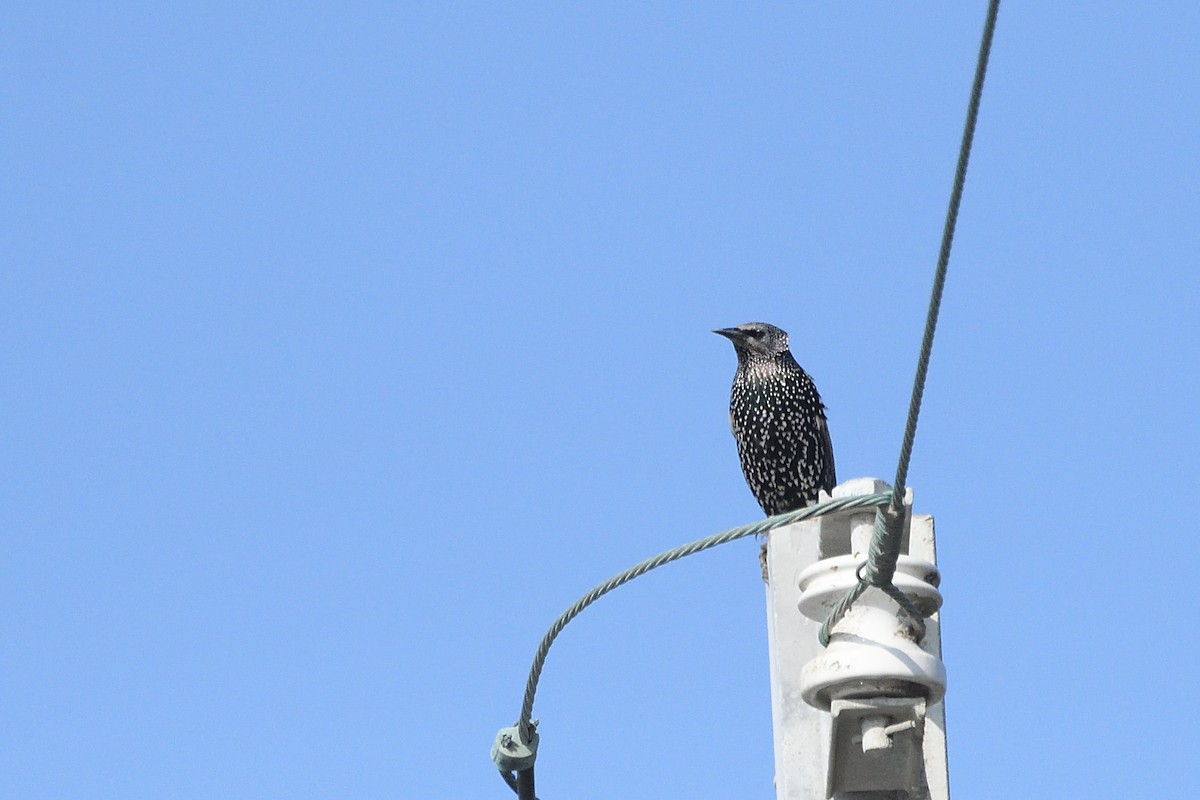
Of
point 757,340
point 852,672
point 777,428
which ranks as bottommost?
point 852,672

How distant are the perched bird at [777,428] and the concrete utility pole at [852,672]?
7.46 m

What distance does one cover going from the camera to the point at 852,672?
4.07m

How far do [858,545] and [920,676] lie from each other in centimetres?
36

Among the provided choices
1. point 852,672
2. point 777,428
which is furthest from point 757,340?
point 852,672

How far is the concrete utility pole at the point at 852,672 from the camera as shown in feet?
13.5

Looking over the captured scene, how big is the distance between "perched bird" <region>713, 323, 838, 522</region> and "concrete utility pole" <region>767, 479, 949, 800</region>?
7460 millimetres

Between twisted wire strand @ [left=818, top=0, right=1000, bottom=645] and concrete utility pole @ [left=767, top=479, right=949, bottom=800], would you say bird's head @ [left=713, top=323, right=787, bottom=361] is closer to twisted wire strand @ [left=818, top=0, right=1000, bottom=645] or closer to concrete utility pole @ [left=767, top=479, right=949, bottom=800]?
concrete utility pole @ [left=767, top=479, right=949, bottom=800]

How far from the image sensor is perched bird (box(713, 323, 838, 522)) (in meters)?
12.2

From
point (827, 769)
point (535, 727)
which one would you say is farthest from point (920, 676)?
point (535, 727)

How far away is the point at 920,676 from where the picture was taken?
4.06 meters

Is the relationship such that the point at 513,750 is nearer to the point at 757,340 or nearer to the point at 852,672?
the point at 852,672

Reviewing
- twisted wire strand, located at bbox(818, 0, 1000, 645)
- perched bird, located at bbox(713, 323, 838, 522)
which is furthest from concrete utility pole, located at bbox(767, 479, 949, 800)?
perched bird, located at bbox(713, 323, 838, 522)

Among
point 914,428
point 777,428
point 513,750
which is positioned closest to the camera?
point 914,428

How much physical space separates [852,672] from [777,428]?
8205 mm
